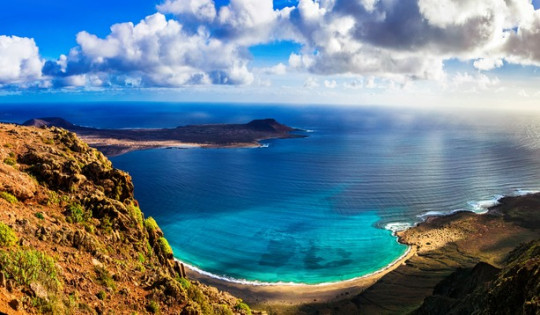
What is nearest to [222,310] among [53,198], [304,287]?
[53,198]

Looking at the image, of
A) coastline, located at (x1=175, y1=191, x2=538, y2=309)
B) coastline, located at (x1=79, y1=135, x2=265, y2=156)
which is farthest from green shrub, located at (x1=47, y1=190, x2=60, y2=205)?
coastline, located at (x1=79, y1=135, x2=265, y2=156)

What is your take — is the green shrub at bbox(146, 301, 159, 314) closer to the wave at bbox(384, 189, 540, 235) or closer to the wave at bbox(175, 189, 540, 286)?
the wave at bbox(175, 189, 540, 286)

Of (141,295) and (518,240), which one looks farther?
(518,240)

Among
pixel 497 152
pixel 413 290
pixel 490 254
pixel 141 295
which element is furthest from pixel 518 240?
pixel 497 152

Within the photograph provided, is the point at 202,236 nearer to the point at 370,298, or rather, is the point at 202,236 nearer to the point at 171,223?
the point at 171,223

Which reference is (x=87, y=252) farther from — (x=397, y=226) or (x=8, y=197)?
(x=397, y=226)

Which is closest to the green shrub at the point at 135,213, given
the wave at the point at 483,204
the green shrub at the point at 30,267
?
the green shrub at the point at 30,267

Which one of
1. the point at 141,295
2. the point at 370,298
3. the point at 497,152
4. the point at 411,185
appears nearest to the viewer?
the point at 141,295
